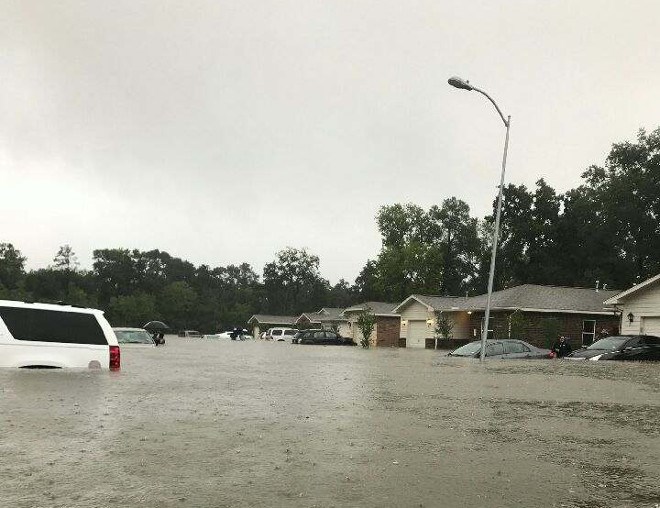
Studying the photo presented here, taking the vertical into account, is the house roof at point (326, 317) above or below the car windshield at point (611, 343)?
below

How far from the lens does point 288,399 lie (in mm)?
11883

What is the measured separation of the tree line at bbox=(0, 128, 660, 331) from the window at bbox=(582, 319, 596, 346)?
23262 mm

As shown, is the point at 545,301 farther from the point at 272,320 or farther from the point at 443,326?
the point at 272,320

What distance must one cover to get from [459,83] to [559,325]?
23.5 meters

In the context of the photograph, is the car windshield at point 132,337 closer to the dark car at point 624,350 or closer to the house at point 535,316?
the dark car at point 624,350

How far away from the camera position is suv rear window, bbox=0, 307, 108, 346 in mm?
11227

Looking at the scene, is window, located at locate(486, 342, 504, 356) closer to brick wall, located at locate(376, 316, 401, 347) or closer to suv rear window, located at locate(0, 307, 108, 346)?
suv rear window, located at locate(0, 307, 108, 346)

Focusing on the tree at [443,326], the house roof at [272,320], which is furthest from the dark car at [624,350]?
the house roof at [272,320]

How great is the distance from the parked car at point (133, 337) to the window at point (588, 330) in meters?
28.7

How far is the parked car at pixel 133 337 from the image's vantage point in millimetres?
26422

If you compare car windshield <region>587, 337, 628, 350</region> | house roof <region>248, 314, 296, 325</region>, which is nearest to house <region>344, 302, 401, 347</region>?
car windshield <region>587, 337, 628, 350</region>

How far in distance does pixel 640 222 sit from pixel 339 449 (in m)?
63.3

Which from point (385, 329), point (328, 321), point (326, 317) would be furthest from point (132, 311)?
point (385, 329)

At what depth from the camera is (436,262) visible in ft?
293
